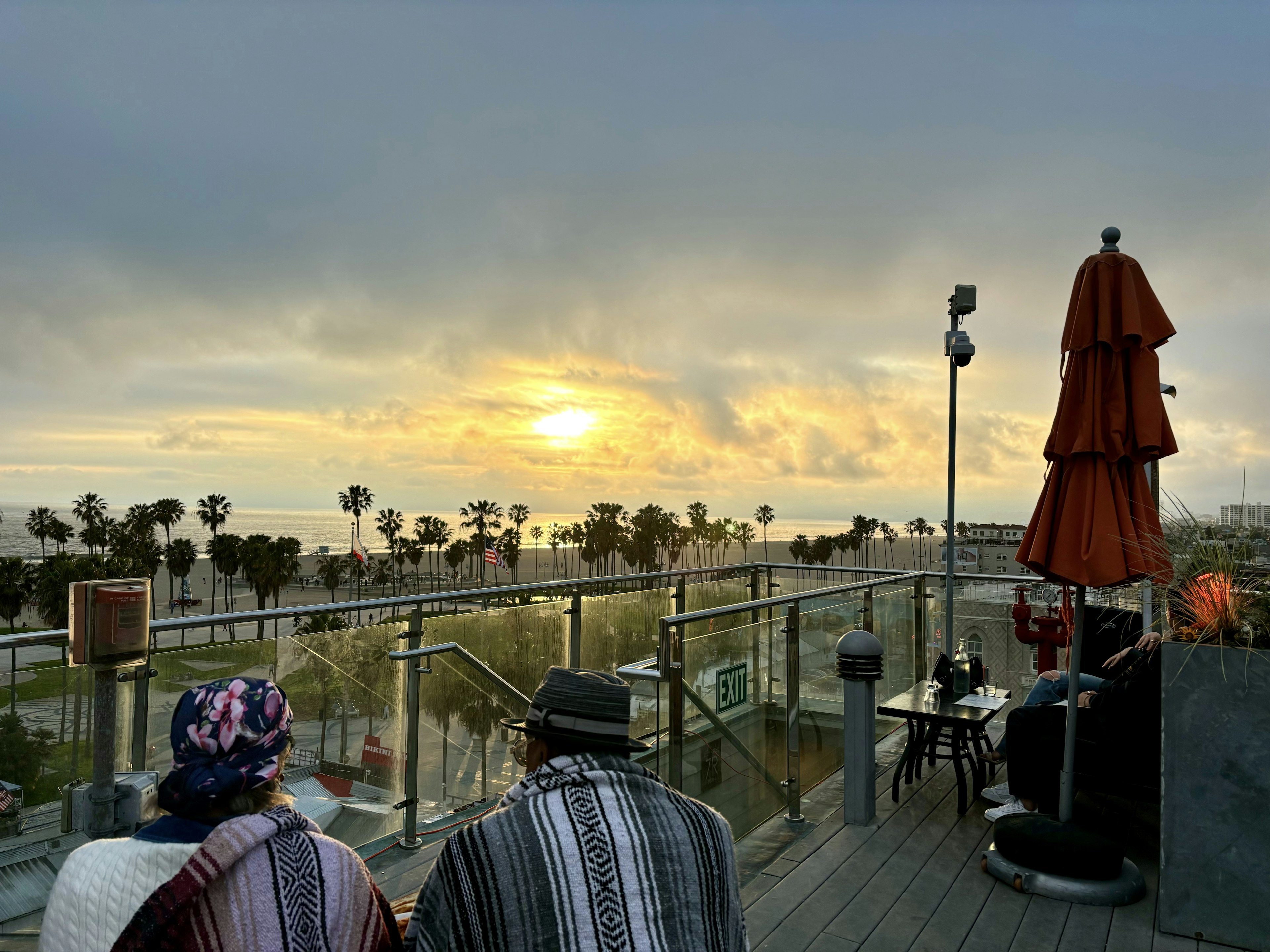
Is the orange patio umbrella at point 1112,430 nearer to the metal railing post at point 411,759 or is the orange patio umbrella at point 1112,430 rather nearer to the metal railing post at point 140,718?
the metal railing post at point 411,759

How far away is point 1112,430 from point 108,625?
3730mm

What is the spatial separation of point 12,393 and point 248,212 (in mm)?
156761

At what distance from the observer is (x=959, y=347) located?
601cm

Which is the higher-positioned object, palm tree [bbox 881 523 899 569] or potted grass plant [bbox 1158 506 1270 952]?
potted grass plant [bbox 1158 506 1270 952]

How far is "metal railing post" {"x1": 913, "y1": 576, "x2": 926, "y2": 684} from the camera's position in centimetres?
665

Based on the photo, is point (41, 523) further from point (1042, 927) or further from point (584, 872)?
point (584, 872)

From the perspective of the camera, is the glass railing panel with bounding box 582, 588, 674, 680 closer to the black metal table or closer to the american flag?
the black metal table

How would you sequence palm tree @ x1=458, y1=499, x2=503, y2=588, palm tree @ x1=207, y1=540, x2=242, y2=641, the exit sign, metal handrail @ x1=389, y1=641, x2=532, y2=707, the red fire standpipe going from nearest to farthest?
the exit sign → metal handrail @ x1=389, y1=641, x2=532, y2=707 → the red fire standpipe → palm tree @ x1=207, y1=540, x2=242, y2=641 → palm tree @ x1=458, y1=499, x2=503, y2=588

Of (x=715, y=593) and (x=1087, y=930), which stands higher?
(x=715, y=593)

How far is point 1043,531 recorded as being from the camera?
363 centimetres

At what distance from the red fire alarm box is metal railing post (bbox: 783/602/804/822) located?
10.8ft

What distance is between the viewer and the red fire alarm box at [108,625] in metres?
2.04

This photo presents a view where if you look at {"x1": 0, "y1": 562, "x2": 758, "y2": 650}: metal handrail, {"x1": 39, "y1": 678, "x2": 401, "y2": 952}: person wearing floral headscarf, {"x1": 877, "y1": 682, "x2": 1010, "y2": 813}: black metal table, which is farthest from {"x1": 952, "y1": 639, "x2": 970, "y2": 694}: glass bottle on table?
{"x1": 39, "y1": 678, "x2": 401, "y2": 952}: person wearing floral headscarf

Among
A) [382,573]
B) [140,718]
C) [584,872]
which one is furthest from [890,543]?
[584,872]
